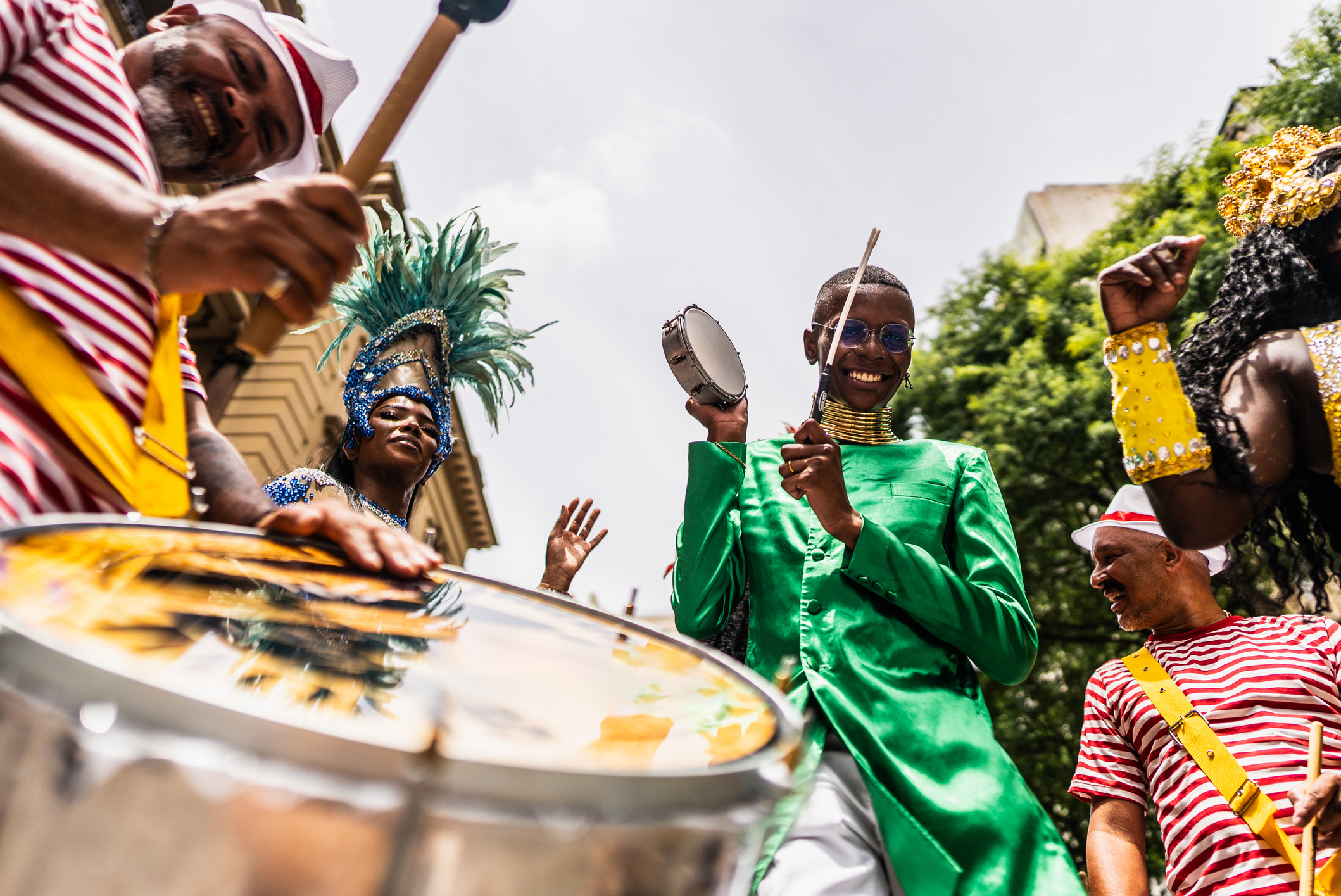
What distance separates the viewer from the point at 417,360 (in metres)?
4.10

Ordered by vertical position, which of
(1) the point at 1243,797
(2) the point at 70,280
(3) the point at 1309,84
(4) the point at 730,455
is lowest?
(1) the point at 1243,797

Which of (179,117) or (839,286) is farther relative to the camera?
(839,286)

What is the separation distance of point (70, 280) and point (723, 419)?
69.1 inches

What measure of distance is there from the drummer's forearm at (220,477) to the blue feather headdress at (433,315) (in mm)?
2021

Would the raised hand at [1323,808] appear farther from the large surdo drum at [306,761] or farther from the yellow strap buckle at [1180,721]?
the large surdo drum at [306,761]

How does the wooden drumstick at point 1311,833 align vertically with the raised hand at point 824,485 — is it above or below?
below

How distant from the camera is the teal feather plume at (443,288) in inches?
169

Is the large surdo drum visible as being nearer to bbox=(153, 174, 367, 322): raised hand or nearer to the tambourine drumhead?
the tambourine drumhead

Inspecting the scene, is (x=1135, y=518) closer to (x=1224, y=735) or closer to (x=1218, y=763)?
(x=1224, y=735)

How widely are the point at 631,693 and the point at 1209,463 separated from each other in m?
1.67

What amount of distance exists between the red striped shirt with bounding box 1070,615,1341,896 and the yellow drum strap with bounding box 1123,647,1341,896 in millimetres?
25

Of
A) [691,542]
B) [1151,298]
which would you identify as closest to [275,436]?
[691,542]

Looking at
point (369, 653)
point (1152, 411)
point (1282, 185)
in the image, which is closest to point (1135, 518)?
point (1282, 185)

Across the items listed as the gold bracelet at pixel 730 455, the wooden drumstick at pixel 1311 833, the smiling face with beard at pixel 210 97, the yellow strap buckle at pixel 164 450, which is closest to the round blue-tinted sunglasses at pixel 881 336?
the gold bracelet at pixel 730 455
